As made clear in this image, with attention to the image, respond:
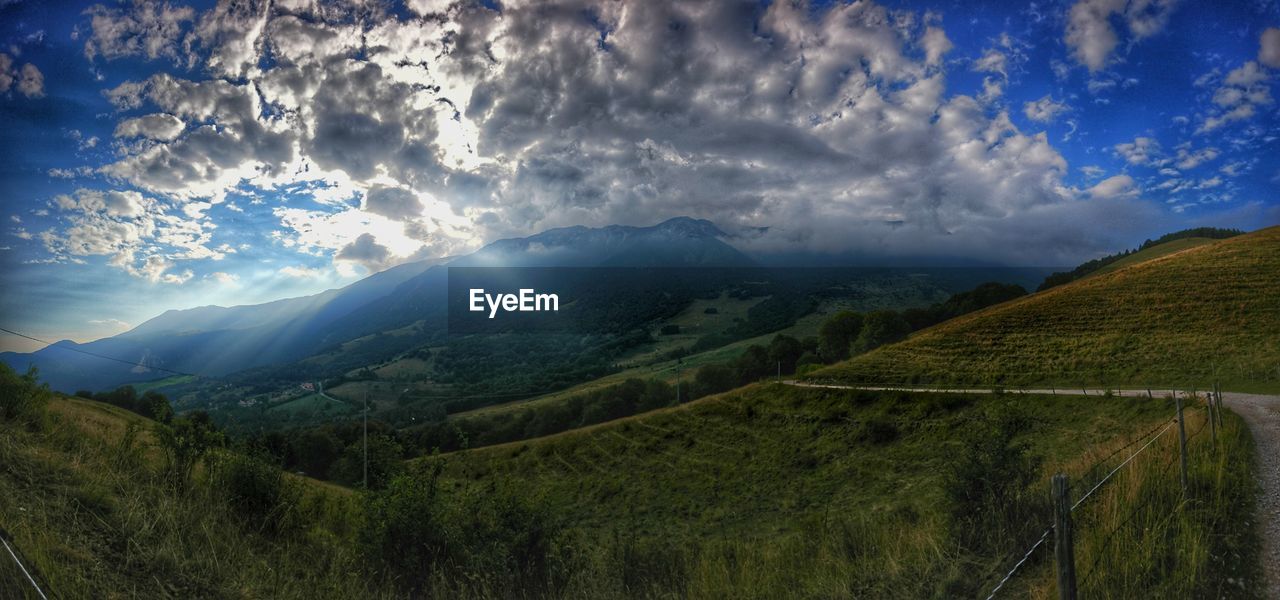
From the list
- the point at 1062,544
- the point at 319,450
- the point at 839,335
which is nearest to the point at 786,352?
the point at 839,335

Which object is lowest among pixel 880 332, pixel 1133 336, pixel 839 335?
pixel 839 335

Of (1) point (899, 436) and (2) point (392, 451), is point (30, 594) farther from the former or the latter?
(1) point (899, 436)

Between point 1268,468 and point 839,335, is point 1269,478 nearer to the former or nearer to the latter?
point 1268,468

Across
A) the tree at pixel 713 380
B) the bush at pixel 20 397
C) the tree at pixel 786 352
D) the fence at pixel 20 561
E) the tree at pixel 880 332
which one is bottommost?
the tree at pixel 713 380

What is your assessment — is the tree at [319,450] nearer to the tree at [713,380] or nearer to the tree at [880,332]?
the tree at [713,380]

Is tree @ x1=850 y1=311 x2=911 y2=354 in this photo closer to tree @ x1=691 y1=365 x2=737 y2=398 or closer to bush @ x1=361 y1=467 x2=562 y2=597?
tree @ x1=691 y1=365 x2=737 y2=398

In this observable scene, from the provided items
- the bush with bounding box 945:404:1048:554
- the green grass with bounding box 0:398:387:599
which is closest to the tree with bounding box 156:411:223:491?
the green grass with bounding box 0:398:387:599

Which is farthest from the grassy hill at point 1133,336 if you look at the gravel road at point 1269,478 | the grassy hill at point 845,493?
the gravel road at point 1269,478
